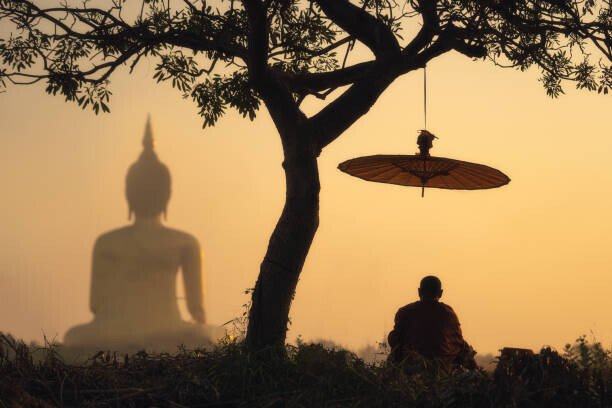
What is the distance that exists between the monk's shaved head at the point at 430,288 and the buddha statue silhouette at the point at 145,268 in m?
22.0

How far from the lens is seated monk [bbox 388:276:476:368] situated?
10.3 meters

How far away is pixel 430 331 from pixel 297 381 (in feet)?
5.83

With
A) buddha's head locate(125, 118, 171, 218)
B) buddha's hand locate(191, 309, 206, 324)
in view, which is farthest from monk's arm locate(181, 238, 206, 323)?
buddha's head locate(125, 118, 171, 218)

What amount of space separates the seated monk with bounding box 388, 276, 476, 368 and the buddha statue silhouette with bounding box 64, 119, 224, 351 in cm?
2193

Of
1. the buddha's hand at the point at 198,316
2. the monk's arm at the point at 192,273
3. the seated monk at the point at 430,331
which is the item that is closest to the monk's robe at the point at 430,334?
the seated monk at the point at 430,331

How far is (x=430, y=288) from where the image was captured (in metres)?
10.5

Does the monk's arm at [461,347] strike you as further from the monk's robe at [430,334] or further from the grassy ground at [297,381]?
the grassy ground at [297,381]

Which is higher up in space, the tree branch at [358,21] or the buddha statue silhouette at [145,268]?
the buddha statue silhouette at [145,268]

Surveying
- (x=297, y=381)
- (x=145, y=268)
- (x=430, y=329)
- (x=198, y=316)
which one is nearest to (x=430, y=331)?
(x=430, y=329)

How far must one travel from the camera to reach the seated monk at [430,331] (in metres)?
10.3

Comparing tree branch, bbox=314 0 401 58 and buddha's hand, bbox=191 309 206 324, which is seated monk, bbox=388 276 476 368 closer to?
tree branch, bbox=314 0 401 58

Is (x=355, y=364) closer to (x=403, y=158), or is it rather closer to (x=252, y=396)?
(x=252, y=396)

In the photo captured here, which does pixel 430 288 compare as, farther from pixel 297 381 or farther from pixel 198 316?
pixel 198 316

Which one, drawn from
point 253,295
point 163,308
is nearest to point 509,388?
point 253,295
